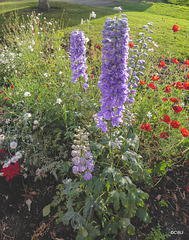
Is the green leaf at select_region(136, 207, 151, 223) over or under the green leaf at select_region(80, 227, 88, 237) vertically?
under

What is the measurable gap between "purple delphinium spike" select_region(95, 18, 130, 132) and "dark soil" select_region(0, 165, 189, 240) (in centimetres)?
155

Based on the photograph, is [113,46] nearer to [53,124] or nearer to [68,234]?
[53,124]

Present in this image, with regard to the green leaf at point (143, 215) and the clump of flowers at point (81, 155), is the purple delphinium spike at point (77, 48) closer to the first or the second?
the clump of flowers at point (81, 155)

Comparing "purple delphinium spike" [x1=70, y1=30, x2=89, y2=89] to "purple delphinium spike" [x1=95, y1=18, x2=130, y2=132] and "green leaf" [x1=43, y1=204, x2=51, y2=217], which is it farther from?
"green leaf" [x1=43, y1=204, x2=51, y2=217]

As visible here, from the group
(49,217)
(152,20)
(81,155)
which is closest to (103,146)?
(81,155)

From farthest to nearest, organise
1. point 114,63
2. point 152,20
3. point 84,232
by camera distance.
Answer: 1. point 152,20
2. point 84,232
3. point 114,63

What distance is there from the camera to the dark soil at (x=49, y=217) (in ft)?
7.72

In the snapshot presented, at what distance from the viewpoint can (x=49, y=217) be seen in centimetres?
248

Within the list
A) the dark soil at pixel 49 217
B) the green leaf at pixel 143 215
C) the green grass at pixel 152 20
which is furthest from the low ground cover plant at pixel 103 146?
the green grass at pixel 152 20

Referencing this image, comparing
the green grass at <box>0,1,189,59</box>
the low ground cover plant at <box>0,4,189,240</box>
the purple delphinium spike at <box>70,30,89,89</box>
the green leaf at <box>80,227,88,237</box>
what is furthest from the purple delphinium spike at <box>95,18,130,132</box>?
the green grass at <box>0,1,189,59</box>

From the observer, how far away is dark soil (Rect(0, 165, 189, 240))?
2.35m

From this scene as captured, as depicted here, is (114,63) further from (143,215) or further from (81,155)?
(143,215)

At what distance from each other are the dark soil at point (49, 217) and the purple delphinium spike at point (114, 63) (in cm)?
155

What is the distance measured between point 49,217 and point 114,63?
2.10 metres
